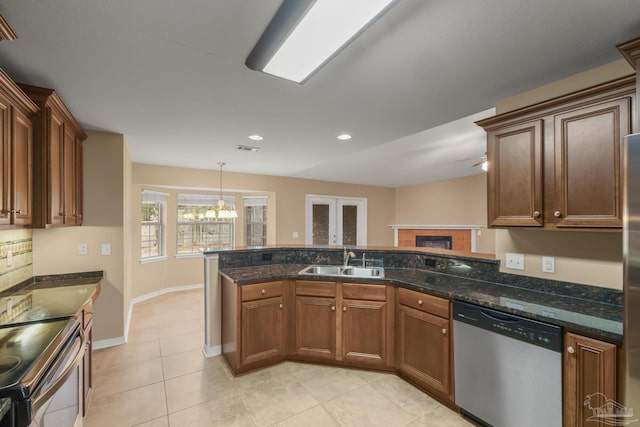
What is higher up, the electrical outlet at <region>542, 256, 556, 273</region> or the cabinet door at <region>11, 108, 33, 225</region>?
the cabinet door at <region>11, 108, 33, 225</region>

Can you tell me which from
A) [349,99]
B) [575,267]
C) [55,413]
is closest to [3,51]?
[55,413]

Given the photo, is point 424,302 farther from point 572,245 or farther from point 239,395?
point 239,395

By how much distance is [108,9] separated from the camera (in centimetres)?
124

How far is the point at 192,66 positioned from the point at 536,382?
2785 millimetres

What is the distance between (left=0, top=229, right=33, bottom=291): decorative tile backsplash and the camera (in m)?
2.17

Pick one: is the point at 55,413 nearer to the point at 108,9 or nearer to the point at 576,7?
the point at 108,9

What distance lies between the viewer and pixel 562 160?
5.78 ft

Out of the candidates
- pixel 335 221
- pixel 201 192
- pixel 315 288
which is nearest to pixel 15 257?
pixel 315 288

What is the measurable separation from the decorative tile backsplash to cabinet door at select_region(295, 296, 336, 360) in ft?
7.72

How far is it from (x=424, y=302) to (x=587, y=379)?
97 centimetres

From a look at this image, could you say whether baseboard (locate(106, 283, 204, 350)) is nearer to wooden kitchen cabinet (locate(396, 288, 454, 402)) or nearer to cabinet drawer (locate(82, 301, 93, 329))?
cabinet drawer (locate(82, 301, 93, 329))

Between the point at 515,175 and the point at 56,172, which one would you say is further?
the point at 56,172

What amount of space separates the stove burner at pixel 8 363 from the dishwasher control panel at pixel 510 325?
2354mm

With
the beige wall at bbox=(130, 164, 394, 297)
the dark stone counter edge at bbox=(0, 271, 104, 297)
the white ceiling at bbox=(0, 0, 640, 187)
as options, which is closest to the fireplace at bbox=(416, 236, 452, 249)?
the beige wall at bbox=(130, 164, 394, 297)
